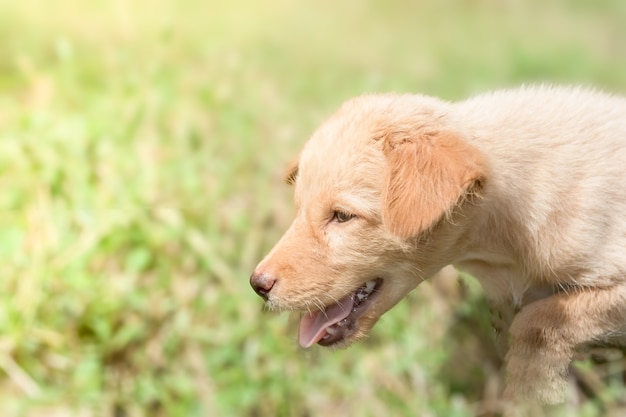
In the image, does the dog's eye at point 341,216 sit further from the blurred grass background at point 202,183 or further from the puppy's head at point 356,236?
the blurred grass background at point 202,183

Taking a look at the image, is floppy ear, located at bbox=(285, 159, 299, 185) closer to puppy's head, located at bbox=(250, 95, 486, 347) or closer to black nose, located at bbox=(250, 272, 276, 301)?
puppy's head, located at bbox=(250, 95, 486, 347)

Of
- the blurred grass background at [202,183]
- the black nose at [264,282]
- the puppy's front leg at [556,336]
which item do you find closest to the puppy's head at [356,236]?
the black nose at [264,282]

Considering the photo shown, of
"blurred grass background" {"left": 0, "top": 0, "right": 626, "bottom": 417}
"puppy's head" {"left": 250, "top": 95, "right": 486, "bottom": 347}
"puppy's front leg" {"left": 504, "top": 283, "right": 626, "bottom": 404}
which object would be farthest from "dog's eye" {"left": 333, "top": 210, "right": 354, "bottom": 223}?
"blurred grass background" {"left": 0, "top": 0, "right": 626, "bottom": 417}

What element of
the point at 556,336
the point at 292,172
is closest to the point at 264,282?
the point at 292,172

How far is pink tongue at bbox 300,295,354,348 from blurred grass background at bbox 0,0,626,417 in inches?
51.9

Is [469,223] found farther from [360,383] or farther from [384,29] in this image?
[384,29]

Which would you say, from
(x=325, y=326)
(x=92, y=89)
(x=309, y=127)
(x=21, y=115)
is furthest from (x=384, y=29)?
(x=325, y=326)

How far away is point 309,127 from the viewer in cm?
530

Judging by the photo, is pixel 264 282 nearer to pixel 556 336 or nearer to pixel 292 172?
pixel 292 172

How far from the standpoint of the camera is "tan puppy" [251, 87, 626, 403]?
7.74 ft

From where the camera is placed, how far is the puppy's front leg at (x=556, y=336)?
2.35 m

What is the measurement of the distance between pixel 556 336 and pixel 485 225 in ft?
1.20

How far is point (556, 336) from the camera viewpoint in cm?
235

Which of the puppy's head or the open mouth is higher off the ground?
the puppy's head
